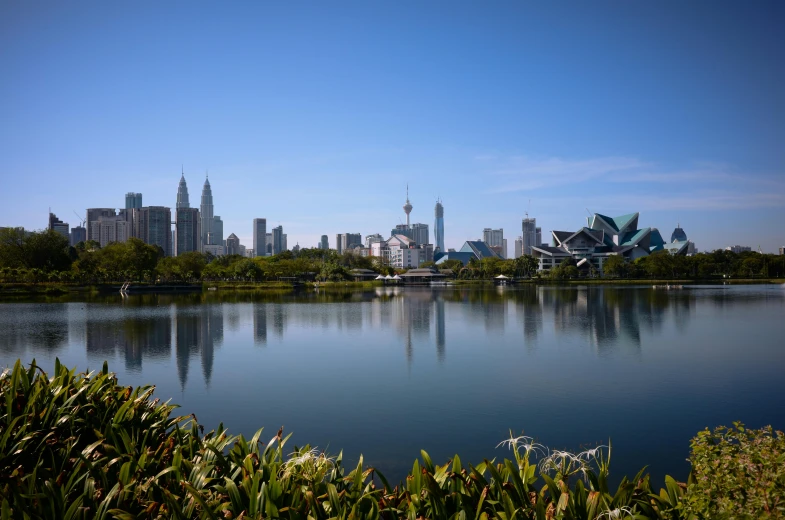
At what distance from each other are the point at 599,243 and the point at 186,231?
13897cm

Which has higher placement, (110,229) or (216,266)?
(110,229)

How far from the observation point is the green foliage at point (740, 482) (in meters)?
2.81

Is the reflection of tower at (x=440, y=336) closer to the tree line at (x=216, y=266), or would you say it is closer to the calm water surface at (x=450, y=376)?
the calm water surface at (x=450, y=376)

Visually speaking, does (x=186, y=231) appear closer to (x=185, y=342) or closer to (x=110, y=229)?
(x=110, y=229)

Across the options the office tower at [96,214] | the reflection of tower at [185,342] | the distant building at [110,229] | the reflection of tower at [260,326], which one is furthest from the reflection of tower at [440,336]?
the office tower at [96,214]

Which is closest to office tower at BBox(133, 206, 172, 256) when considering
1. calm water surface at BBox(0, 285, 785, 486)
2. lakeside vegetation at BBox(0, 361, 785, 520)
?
calm water surface at BBox(0, 285, 785, 486)

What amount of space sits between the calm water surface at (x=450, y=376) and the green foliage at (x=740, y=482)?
3.77m

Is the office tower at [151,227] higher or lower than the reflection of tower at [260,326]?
higher

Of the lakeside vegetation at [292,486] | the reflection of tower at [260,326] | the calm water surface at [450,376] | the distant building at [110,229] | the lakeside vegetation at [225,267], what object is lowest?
the calm water surface at [450,376]

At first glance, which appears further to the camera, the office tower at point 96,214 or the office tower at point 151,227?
the office tower at point 96,214

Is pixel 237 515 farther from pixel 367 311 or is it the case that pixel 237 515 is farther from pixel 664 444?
pixel 367 311

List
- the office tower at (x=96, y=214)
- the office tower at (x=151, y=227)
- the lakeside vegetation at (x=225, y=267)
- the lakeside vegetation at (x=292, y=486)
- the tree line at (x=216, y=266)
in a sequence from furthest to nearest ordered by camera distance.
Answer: the office tower at (x=96, y=214) → the office tower at (x=151, y=227) → the tree line at (x=216, y=266) → the lakeside vegetation at (x=225, y=267) → the lakeside vegetation at (x=292, y=486)

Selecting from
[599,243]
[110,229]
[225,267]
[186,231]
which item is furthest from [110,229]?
[599,243]

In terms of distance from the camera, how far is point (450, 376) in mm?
12844
